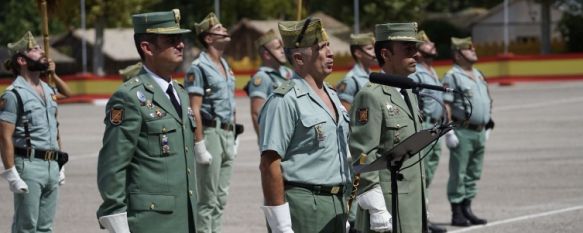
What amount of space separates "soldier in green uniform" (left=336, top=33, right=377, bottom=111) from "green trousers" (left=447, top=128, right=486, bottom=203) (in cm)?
→ 152

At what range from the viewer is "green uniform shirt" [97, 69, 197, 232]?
22.6 feet

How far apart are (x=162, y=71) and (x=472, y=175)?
767cm

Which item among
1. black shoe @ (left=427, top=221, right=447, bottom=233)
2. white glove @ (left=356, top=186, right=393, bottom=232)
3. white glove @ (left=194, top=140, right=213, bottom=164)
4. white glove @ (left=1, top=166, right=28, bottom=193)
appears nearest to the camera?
white glove @ (left=356, top=186, right=393, bottom=232)

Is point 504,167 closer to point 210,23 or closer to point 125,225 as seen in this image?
point 210,23

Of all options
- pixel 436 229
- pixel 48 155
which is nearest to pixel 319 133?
pixel 48 155

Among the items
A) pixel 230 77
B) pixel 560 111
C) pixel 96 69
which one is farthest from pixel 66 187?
pixel 96 69

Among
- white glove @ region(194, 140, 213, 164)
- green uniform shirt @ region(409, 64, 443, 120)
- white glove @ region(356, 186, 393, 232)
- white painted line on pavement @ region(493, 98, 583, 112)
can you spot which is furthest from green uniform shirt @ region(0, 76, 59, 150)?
white painted line on pavement @ region(493, 98, 583, 112)

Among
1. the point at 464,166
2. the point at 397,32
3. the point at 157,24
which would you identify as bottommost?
the point at 464,166

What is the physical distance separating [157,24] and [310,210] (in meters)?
1.34

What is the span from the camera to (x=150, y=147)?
23.0 feet

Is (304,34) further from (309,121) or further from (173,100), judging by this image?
(173,100)

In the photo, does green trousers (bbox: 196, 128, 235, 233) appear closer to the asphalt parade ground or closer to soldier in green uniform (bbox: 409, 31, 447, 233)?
the asphalt parade ground

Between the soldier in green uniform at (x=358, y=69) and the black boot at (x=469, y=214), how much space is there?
6.14ft

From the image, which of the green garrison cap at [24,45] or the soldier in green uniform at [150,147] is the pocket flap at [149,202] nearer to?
the soldier in green uniform at [150,147]
